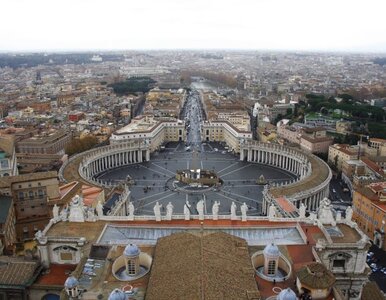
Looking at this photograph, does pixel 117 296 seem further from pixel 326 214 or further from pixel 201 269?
pixel 326 214

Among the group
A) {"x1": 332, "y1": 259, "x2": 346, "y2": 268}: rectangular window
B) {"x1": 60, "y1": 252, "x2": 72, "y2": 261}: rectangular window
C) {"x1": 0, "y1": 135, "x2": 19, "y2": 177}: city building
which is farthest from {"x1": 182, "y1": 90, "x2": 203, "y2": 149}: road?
{"x1": 332, "y1": 259, "x2": 346, "y2": 268}: rectangular window

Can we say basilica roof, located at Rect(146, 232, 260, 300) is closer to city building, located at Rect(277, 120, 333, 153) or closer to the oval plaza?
the oval plaza

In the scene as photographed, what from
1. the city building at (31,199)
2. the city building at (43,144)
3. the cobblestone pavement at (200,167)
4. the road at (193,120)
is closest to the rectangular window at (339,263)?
the cobblestone pavement at (200,167)

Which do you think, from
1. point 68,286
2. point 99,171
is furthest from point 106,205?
point 99,171

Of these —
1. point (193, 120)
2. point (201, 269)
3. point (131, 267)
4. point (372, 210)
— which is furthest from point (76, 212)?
point (193, 120)

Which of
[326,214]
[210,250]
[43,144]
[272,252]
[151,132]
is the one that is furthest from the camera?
[151,132]

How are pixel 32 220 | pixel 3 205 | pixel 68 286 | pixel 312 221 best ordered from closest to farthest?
pixel 68 286, pixel 312 221, pixel 3 205, pixel 32 220

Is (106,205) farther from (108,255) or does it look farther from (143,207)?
(108,255)
